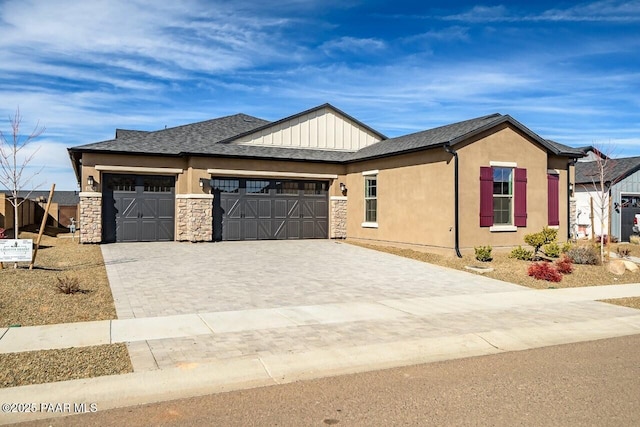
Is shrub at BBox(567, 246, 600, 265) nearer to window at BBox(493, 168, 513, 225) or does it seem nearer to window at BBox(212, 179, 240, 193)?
window at BBox(493, 168, 513, 225)

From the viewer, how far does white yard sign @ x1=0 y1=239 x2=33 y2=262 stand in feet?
41.3

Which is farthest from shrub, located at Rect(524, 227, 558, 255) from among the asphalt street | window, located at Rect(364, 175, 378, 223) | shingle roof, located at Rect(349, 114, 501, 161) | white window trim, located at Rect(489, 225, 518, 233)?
the asphalt street

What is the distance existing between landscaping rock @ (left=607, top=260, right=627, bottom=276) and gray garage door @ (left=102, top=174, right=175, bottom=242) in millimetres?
16134

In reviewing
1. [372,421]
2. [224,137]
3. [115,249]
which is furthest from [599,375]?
[224,137]

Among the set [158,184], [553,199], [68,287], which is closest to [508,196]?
[553,199]

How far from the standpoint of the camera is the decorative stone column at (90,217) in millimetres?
20531

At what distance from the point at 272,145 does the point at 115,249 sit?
8.44m

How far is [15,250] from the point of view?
12641 millimetres

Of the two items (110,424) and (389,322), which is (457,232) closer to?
(389,322)

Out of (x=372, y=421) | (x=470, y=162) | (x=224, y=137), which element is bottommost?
(x=372, y=421)

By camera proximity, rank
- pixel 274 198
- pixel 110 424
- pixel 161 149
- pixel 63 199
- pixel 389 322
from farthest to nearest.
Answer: pixel 63 199 < pixel 274 198 < pixel 161 149 < pixel 389 322 < pixel 110 424

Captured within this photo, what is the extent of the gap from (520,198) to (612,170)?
12.0 meters

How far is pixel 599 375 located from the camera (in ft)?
20.3

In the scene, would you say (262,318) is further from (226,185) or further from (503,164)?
(226,185)
